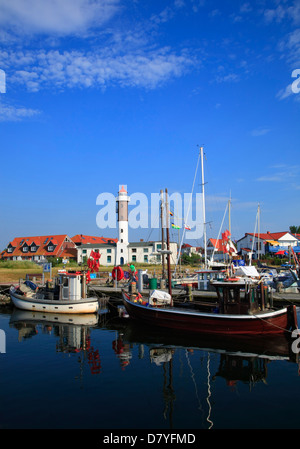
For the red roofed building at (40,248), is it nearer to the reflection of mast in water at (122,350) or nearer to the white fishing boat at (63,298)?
the white fishing boat at (63,298)

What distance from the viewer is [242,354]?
1742 cm

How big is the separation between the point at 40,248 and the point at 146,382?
86.2m

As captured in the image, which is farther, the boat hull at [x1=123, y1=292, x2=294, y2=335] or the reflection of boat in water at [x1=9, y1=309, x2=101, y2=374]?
the boat hull at [x1=123, y1=292, x2=294, y2=335]

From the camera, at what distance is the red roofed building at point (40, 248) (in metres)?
90.4

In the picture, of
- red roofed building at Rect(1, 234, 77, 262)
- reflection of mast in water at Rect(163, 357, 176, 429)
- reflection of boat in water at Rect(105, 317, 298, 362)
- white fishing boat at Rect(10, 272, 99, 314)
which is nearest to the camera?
reflection of mast in water at Rect(163, 357, 176, 429)

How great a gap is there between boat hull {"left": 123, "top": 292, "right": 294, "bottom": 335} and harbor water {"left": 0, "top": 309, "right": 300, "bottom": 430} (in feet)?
2.36

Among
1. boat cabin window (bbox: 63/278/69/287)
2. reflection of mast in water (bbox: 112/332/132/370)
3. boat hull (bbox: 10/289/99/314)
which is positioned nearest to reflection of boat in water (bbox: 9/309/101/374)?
boat hull (bbox: 10/289/99/314)

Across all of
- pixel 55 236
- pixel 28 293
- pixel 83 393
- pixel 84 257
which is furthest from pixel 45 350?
pixel 55 236

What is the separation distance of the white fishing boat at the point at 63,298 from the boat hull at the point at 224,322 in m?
8.62

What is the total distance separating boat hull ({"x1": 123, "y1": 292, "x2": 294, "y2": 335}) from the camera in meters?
20.1

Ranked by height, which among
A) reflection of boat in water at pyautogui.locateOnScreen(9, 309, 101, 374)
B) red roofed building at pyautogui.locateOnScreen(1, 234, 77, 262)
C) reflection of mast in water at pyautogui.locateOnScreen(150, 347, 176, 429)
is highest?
red roofed building at pyautogui.locateOnScreen(1, 234, 77, 262)

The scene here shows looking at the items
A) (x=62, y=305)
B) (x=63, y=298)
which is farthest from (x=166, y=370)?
(x=63, y=298)

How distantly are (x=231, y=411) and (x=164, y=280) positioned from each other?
25.1 metres

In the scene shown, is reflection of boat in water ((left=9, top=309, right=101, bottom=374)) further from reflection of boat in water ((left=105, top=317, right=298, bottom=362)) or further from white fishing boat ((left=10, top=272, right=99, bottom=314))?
reflection of boat in water ((left=105, top=317, right=298, bottom=362))
